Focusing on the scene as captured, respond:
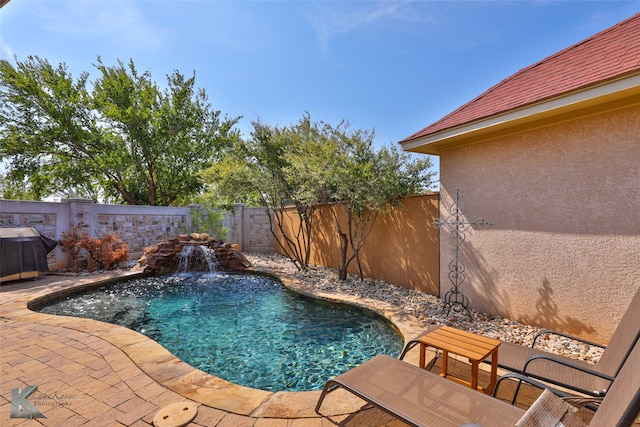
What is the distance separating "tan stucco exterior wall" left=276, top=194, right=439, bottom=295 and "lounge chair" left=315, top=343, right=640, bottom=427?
3.94 m

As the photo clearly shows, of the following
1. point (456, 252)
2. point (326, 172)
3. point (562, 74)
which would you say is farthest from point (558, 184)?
point (326, 172)

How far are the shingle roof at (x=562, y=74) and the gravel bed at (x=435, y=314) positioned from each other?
314 centimetres

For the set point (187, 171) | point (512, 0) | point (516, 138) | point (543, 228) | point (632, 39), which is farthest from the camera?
point (187, 171)

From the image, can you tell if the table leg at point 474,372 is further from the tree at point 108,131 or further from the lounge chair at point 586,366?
the tree at point 108,131

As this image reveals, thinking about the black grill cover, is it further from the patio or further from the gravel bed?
the gravel bed

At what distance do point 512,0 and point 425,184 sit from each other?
3.80 meters

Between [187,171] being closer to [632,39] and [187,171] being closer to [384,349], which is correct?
[384,349]

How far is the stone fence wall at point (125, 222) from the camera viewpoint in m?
7.99

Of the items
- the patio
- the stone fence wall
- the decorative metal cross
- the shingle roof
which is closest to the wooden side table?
the patio

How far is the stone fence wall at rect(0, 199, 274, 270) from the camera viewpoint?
799 centimetres

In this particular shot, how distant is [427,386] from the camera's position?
2.14 m

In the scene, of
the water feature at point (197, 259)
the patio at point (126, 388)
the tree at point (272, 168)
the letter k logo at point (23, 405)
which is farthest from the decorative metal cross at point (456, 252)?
the water feature at point (197, 259)

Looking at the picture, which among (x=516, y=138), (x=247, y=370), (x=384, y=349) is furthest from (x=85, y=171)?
(x=516, y=138)

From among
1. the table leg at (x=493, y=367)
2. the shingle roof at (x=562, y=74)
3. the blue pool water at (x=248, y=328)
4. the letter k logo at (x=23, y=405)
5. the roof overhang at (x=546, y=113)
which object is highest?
the shingle roof at (x=562, y=74)
